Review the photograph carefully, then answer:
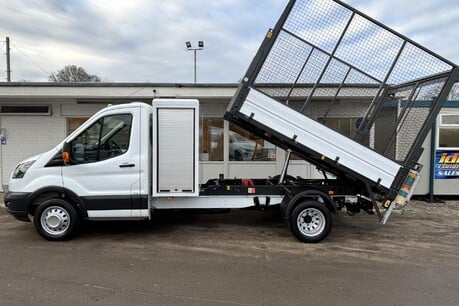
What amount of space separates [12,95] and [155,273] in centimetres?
837

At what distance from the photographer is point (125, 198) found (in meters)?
6.45

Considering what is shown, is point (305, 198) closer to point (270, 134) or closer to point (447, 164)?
point (270, 134)

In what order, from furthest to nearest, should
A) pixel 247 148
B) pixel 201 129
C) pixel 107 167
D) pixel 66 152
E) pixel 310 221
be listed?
pixel 247 148
pixel 201 129
pixel 310 221
pixel 107 167
pixel 66 152

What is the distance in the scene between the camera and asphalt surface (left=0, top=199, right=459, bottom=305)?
4.32 metres

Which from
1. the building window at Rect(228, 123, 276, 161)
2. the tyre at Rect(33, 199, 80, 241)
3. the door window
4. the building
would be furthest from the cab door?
the building window at Rect(228, 123, 276, 161)

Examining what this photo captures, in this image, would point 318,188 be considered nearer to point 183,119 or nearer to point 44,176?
point 183,119

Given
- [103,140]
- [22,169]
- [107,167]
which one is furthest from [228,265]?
[22,169]

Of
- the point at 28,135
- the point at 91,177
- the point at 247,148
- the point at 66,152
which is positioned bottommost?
the point at 91,177

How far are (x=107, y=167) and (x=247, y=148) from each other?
6033 mm

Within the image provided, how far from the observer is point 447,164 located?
10.7 metres

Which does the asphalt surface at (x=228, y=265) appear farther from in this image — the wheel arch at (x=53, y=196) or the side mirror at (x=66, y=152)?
the side mirror at (x=66, y=152)

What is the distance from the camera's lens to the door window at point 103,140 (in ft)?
21.2

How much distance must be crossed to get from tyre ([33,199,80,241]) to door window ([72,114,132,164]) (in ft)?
2.71

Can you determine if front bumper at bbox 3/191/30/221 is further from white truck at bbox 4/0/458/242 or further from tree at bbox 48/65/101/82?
tree at bbox 48/65/101/82
